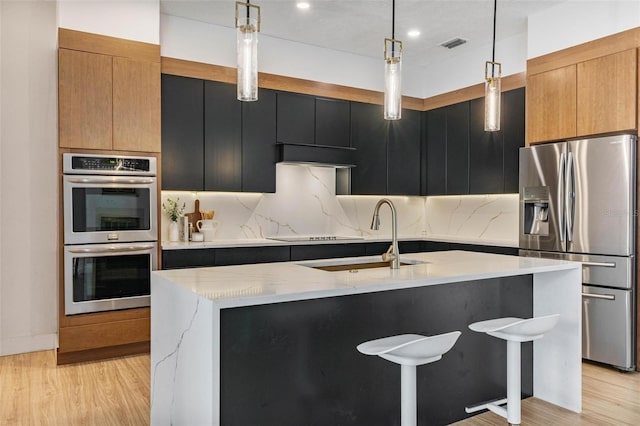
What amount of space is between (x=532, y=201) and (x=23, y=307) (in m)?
4.55

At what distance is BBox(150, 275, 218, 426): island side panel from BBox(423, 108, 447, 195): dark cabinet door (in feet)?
13.3

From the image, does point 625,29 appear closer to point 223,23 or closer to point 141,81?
point 223,23

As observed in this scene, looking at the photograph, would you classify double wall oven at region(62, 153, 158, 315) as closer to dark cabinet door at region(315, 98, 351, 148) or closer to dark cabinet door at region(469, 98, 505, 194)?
dark cabinet door at region(315, 98, 351, 148)

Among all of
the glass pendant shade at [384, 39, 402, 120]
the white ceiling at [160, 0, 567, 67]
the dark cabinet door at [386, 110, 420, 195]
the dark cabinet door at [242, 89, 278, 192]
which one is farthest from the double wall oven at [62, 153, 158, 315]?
the dark cabinet door at [386, 110, 420, 195]

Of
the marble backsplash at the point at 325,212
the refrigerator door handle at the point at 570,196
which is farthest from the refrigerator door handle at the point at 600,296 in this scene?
the marble backsplash at the point at 325,212

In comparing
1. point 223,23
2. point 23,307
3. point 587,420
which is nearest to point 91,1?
point 223,23

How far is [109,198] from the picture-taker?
390 centimetres

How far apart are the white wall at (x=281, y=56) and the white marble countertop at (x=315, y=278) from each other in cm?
281

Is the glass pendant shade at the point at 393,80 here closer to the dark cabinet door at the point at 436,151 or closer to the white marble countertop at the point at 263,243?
the white marble countertop at the point at 263,243

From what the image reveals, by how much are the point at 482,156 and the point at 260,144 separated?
236 cm

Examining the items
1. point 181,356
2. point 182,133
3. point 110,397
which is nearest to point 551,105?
point 182,133

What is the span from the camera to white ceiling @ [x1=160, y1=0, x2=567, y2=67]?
4203mm

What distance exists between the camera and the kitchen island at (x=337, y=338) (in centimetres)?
197

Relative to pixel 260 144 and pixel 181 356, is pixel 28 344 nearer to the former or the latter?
pixel 260 144
